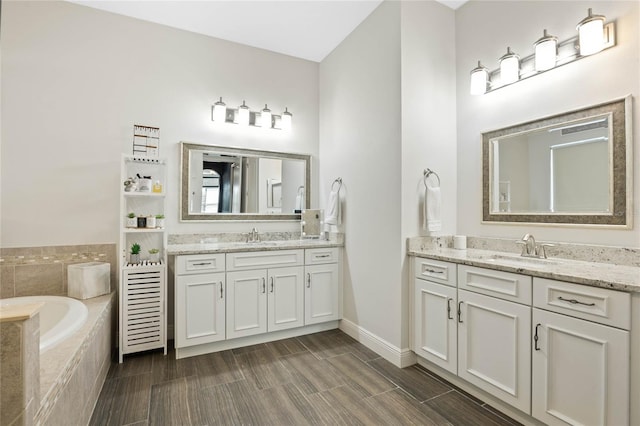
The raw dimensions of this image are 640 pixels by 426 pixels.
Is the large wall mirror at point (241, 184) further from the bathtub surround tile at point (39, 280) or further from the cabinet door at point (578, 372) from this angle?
the cabinet door at point (578, 372)

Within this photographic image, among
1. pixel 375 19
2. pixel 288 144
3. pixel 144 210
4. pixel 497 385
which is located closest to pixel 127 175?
pixel 144 210

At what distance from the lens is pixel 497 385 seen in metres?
1.99

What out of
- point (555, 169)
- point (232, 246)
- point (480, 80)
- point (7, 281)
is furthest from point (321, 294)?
point (7, 281)

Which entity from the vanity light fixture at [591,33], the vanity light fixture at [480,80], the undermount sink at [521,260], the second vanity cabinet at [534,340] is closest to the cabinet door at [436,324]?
the second vanity cabinet at [534,340]

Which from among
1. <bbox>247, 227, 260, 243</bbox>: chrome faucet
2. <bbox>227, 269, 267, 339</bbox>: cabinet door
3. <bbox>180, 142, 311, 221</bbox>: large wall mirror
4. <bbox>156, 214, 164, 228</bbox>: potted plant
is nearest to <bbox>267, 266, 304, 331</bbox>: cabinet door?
<bbox>227, 269, 267, 339</bbox>: cabinet door

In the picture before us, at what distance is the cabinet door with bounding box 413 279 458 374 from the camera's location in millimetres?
2285

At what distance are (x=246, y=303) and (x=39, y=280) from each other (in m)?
1.63

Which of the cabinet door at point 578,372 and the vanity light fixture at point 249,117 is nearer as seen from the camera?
the cabinet door at point 578,372

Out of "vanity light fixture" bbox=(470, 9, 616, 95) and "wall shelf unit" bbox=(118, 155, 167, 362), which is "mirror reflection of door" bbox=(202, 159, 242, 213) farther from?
"vanity light fixture" bbox=(470, 9, 616, 95)

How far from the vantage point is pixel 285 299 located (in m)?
3.05

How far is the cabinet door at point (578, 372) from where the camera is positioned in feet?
4.99

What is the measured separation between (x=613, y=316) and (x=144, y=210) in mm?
3317

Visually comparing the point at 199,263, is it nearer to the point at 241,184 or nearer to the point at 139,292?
the point at 139,292

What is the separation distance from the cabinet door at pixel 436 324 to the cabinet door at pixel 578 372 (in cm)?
54
